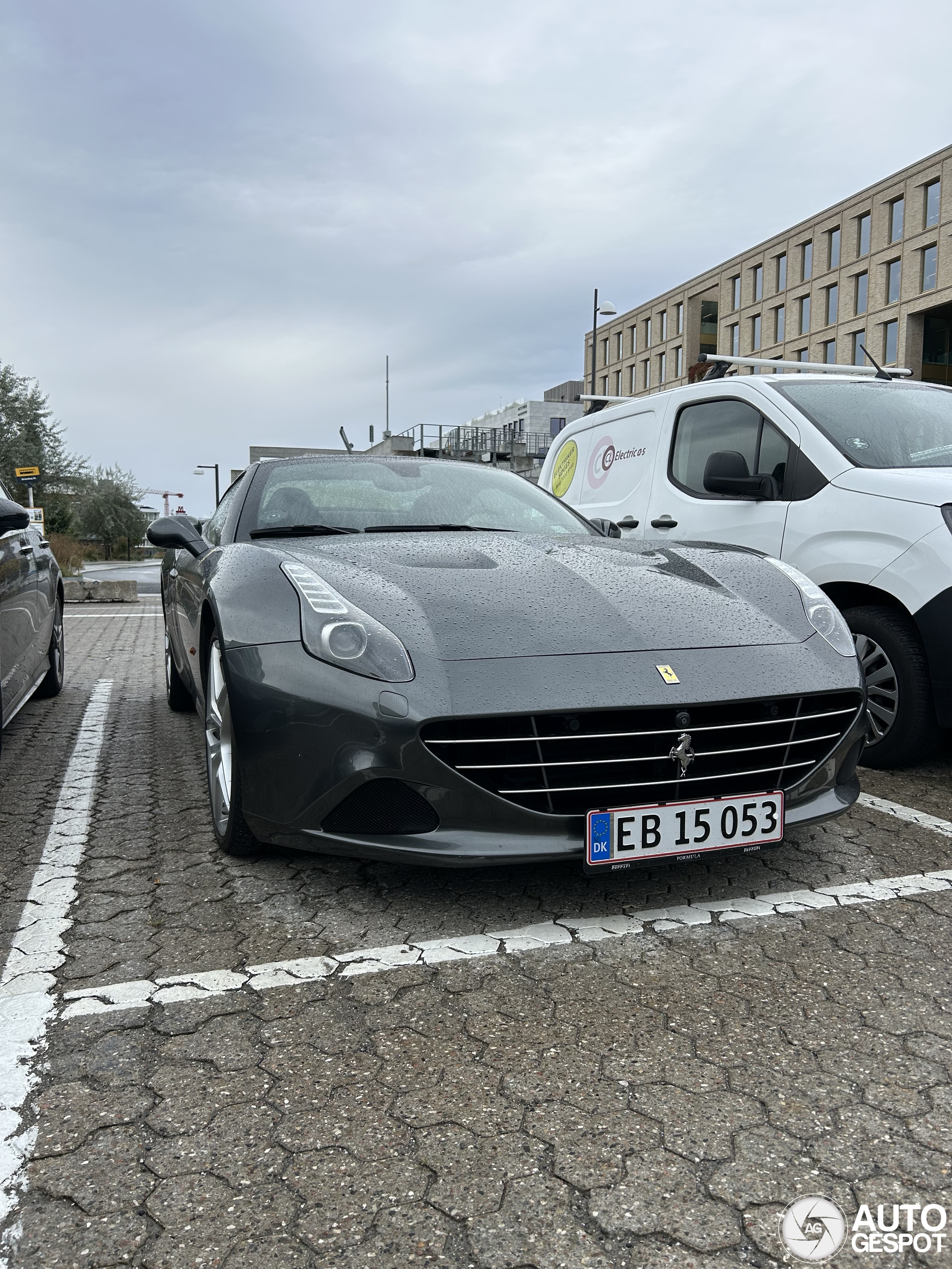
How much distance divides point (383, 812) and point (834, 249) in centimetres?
4848

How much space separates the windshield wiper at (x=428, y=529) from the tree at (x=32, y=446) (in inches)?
1336

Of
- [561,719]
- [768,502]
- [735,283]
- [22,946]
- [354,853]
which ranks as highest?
[735,283]

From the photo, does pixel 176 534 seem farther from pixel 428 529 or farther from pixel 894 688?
pixel 894 688

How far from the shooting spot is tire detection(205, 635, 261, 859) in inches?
115

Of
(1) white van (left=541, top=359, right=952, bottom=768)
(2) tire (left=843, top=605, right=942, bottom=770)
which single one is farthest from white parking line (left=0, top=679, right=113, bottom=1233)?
(2) tire (left=843, top=605, right=942, bottom=770)

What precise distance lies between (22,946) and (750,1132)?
1866 mm

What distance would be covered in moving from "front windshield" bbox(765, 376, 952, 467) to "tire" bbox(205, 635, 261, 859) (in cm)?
302

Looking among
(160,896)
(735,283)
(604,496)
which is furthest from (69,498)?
(160,896)

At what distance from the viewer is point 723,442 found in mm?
5312

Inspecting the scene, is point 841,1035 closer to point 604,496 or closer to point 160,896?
point 160,896

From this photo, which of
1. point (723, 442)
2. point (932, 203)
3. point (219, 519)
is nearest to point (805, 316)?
point (932, 203)

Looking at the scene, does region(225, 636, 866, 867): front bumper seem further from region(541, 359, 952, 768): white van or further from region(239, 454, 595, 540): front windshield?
Result: region(541, 359, 952, 768): white van

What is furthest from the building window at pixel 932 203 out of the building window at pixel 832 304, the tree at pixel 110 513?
the tree at pixel 110 513

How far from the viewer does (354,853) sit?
254 centimetres
